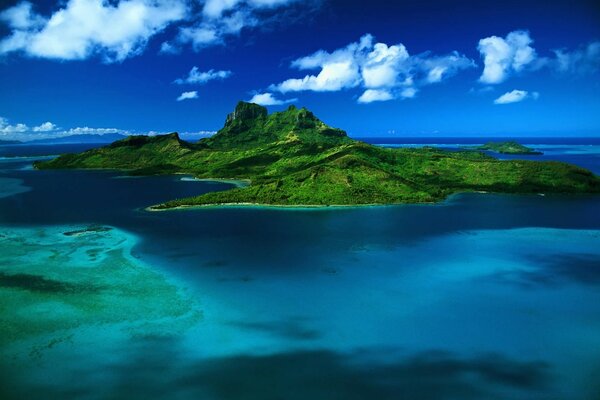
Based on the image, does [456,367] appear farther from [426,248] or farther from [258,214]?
[258,214]

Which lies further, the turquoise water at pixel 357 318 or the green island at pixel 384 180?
the green island at pixel 384 180

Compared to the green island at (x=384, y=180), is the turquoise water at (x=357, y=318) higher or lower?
lower

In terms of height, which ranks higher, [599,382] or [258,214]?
[258,214]

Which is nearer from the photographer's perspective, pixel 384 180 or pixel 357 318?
pixel 357 318

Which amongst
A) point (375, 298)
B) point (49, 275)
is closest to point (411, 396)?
point (375, 298)

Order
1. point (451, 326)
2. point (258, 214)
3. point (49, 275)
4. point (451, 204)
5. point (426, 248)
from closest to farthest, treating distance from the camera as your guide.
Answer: point (451, 326)
point (49, 275)
point (426, 248)
point (258, 214)
point (451, 204)

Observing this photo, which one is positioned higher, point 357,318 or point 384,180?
point 384,180

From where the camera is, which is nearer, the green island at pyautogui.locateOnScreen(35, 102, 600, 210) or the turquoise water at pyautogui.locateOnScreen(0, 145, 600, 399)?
the turquoise water at pyautogui.locateOnScreen(0, 145, 600, 399)

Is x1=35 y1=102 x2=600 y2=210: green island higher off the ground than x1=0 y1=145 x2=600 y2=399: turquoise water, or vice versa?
x1=35 y1=102 x2=600 y2=210: green island
